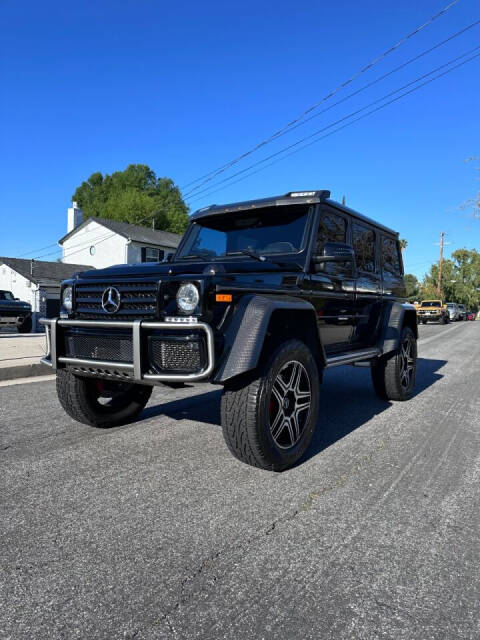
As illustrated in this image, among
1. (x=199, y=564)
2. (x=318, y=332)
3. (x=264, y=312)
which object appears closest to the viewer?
(x=199, y=564)

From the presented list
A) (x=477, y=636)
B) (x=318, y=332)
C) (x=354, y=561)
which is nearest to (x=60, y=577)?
(x=354, y=561)

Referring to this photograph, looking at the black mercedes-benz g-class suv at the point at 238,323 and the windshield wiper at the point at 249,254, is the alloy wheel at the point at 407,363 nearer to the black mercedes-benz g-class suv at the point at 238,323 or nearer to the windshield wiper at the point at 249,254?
the black mercedes-benz g-class suv at the point at 238,323

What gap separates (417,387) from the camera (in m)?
6.57

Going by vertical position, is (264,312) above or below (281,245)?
below

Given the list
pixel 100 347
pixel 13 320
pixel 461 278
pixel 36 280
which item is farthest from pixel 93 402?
pixel 461 278

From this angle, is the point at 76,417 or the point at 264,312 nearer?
the point at 264,312

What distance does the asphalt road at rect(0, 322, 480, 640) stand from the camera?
1644 mm

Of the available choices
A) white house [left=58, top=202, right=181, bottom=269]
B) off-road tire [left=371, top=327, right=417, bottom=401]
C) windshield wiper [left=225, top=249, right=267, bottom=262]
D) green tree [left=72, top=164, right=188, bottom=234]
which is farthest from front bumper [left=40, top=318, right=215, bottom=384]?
green tree [left=72, top=164, right=188, bottom=234]

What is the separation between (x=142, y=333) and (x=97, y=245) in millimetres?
35632

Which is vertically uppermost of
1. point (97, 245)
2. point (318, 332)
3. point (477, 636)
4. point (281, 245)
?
point (97, 245)

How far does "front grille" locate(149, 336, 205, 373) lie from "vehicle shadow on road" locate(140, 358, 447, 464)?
3.91 ft

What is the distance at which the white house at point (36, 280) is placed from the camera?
30716 mm

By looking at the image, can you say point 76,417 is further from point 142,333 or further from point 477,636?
point 477,636

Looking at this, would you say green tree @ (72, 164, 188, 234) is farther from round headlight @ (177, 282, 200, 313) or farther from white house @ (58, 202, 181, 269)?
round headlight @ (177, 282, 200, 313)
